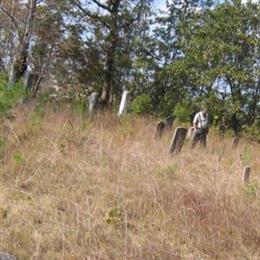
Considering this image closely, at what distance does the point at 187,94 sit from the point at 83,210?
23665 millimetres

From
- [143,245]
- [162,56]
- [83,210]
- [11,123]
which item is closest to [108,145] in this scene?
[11,123]

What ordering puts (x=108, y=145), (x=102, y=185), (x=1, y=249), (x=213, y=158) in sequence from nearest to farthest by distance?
1. (x=1, y=249)
2. (x=102, y=185)
3. (x=108, y=145)
4. (x=213, y=158)

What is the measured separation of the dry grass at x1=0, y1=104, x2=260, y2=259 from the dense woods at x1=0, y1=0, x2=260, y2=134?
15259 mm

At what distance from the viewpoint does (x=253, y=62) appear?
26.3 meters

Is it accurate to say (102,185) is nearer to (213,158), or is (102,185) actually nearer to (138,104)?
(213,158)

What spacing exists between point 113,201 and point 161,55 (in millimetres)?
24123

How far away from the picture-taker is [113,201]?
558 cm

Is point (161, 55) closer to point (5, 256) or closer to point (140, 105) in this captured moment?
point (140, 105)

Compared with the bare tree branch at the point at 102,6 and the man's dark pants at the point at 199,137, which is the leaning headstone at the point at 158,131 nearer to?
the man's dark pants at the point at 199,137

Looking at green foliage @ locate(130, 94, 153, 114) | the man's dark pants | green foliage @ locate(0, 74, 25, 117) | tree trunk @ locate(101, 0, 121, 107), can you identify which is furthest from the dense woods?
green foliage @ locate(0, 74, 25, 117)

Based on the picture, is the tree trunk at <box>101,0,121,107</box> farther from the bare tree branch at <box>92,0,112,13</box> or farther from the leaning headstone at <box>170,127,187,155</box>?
the leaning headstone at <box>170,127,187,155</box>

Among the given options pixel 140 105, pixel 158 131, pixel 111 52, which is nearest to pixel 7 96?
pixel 158 131

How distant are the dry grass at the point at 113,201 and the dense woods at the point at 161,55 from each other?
15.3 meters

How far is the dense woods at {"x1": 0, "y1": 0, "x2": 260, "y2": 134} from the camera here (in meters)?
24.2
